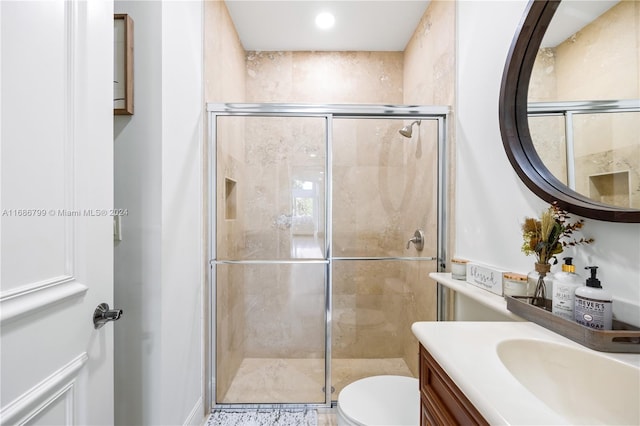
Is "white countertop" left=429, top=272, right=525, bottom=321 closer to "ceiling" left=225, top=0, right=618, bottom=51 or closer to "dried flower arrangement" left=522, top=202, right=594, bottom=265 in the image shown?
"dried flower arrangement" left=522, top=202, right=594, bottom=265

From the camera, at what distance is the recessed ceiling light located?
2.05m

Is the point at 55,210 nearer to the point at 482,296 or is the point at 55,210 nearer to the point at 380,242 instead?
the point at 482,296

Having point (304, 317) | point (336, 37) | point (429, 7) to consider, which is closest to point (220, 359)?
point (304, 317)

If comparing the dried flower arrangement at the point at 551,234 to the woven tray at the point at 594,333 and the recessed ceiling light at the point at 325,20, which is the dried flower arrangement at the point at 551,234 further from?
the recessed ceiling light at the point at 325,20

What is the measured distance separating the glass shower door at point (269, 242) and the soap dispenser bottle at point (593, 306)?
1.22 m

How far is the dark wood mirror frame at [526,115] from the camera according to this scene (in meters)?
0.90

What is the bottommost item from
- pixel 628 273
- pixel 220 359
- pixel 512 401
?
pixel 220 359

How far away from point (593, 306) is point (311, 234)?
51.5 inches

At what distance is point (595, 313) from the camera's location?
0.71 metres

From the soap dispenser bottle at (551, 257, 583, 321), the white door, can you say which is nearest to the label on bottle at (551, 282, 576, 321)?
the soap dispenser bottle at (551, 257, 583, 321)

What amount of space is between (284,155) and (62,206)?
1.22 meters

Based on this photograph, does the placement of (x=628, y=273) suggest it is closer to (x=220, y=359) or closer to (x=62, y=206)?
(x=62, y=206)

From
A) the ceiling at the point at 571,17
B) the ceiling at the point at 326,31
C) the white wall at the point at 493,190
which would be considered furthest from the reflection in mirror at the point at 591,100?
the ceiling at the point at 326,31

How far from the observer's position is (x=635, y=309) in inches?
28.3
